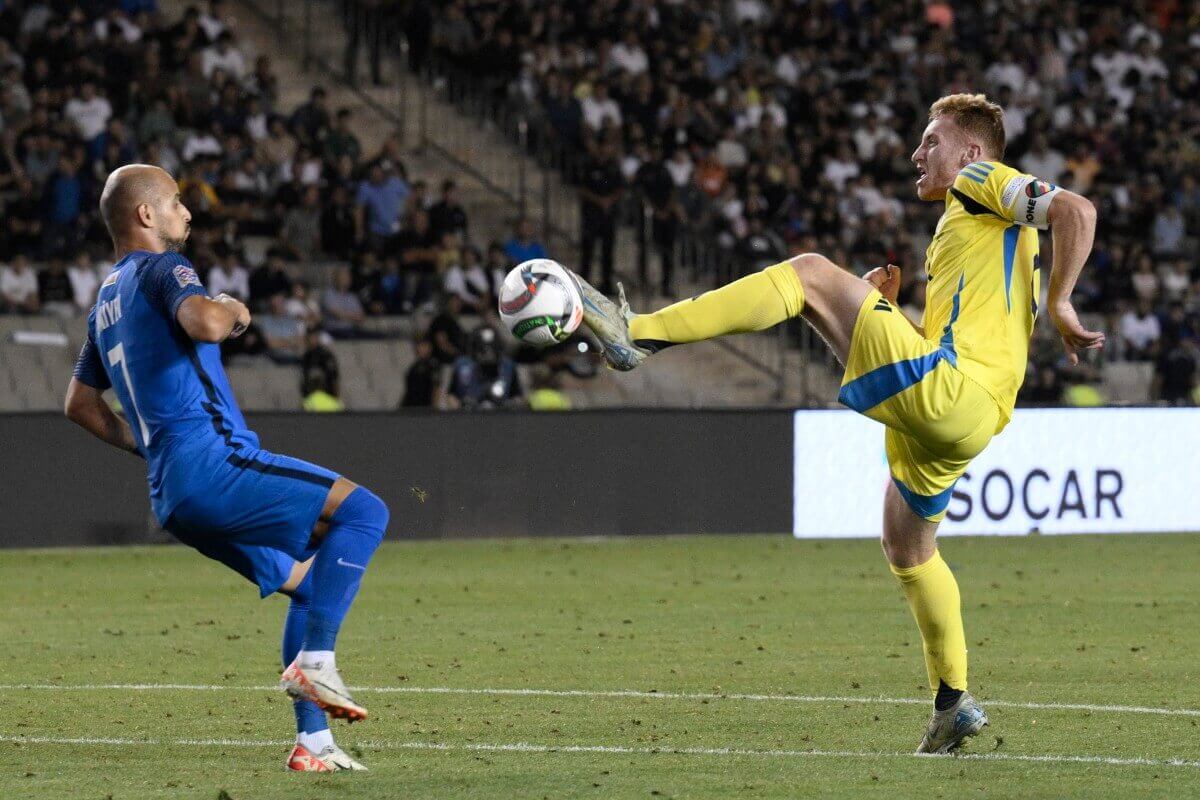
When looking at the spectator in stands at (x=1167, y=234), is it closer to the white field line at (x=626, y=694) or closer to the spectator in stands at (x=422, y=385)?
the spectator in stands at (x=422, y=385)

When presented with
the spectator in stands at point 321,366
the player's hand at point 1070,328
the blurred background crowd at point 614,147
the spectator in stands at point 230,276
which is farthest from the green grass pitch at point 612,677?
the blurred background crowd at point 614,147

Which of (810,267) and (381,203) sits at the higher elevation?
(381,203)

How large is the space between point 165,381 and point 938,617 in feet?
9.32

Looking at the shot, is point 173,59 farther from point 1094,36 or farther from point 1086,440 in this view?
point 1094,36

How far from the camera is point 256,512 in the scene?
20.4ft

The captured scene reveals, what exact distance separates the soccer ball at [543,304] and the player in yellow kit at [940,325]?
8cm

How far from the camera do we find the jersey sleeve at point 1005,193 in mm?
6676

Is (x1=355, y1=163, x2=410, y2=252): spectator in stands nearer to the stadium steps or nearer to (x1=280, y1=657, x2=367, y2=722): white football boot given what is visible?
the stadium steps

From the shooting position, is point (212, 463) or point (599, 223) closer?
point (212, 463)

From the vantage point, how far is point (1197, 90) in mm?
27203

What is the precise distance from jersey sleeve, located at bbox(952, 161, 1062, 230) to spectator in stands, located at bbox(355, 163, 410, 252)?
14094 mm

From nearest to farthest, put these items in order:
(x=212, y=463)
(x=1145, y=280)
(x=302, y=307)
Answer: (x=212, y=463)
(x=302, y=307)
(x=1145, y=280)

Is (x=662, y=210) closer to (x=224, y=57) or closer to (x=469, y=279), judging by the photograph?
(x=469, y=279)

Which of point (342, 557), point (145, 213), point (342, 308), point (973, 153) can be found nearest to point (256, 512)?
point (342, 557)
